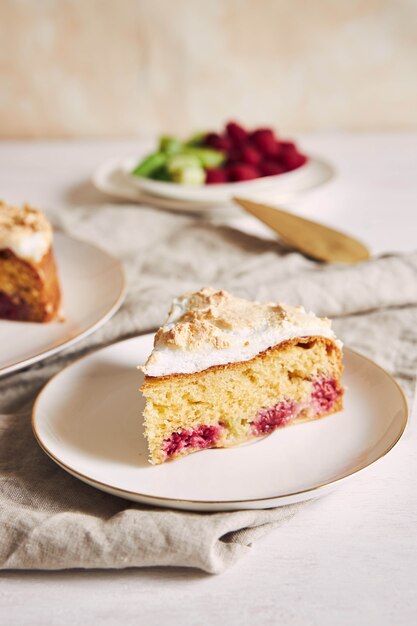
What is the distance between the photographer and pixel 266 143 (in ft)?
11.8

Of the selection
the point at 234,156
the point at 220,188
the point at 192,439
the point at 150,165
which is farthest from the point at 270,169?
the point at 192,439

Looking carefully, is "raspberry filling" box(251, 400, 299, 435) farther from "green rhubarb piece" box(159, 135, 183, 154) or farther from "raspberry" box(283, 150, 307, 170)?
"green rhubarb piece" box(159, 135, 183, 154)

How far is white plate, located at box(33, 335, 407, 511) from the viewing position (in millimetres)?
1536

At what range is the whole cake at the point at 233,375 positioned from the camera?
1.71 meters

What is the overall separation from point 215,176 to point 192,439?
1868 millimetres

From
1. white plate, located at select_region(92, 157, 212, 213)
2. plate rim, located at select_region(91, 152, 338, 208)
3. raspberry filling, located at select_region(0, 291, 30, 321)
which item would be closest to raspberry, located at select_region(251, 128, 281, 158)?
plate rim, located at select_region(91, 152, 338, 208)

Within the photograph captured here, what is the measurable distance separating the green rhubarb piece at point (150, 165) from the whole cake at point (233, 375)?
1.79 metres

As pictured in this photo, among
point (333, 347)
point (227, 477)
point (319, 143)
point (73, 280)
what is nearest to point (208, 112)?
point (319, 143)

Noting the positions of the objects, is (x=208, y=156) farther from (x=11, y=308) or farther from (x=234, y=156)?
(x=11, y=308)

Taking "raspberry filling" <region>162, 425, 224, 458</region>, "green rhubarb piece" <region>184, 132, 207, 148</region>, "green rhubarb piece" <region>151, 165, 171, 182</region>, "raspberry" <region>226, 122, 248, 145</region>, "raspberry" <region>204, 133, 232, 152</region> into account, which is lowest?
"green rhubarb piece" <region>151, 165, 171, 182</region>

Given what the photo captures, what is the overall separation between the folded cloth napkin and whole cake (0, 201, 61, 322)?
259 mm

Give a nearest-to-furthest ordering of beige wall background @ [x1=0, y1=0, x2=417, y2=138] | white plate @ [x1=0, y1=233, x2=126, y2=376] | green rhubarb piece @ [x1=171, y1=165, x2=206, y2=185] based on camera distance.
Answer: white plate @ [x1=0, y1=233, x2=126, y2=376], green rhubarb piece @ [x1=171, y1=165, x2=206, y2=185], beige wall background @ [x1=0, y1=0, x2=417, y2=138]

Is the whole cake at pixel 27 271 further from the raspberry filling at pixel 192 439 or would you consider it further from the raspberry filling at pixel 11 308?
the raspberry filling at pixel 192 439

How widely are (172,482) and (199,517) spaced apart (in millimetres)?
A: 125
